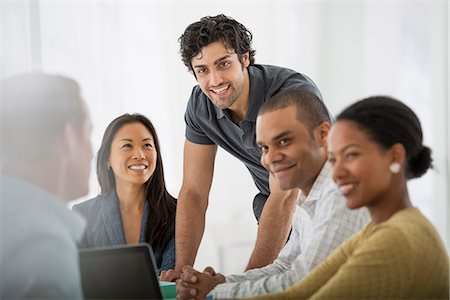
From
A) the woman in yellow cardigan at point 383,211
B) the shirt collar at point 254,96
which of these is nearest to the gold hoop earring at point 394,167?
the woman in yellow cardigan at point 383,211

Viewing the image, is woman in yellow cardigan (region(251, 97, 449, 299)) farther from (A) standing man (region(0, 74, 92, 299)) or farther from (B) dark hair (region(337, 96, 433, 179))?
(A) standing man (region(0, 74, 92, 299))

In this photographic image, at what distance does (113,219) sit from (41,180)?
735 millimetres

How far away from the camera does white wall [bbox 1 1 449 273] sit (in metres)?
2.65

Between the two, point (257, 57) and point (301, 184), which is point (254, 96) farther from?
point (257, 57)

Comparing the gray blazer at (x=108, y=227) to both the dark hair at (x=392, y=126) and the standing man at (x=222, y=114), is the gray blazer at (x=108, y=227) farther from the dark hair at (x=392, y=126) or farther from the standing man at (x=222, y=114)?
the dark hair at (x=392, y=126)

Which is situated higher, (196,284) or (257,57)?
(257,57)

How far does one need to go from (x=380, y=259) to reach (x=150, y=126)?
3.64 feet

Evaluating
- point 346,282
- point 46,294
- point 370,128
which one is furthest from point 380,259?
point 46,294

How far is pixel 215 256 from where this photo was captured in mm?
2930

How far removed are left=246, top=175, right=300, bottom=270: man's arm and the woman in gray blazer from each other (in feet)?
0.89

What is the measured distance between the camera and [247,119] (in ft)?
5.98

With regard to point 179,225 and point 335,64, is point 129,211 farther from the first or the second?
point 335,64

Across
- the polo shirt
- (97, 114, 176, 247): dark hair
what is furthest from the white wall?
the polo shirt

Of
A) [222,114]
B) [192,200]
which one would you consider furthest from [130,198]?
[222,114]
